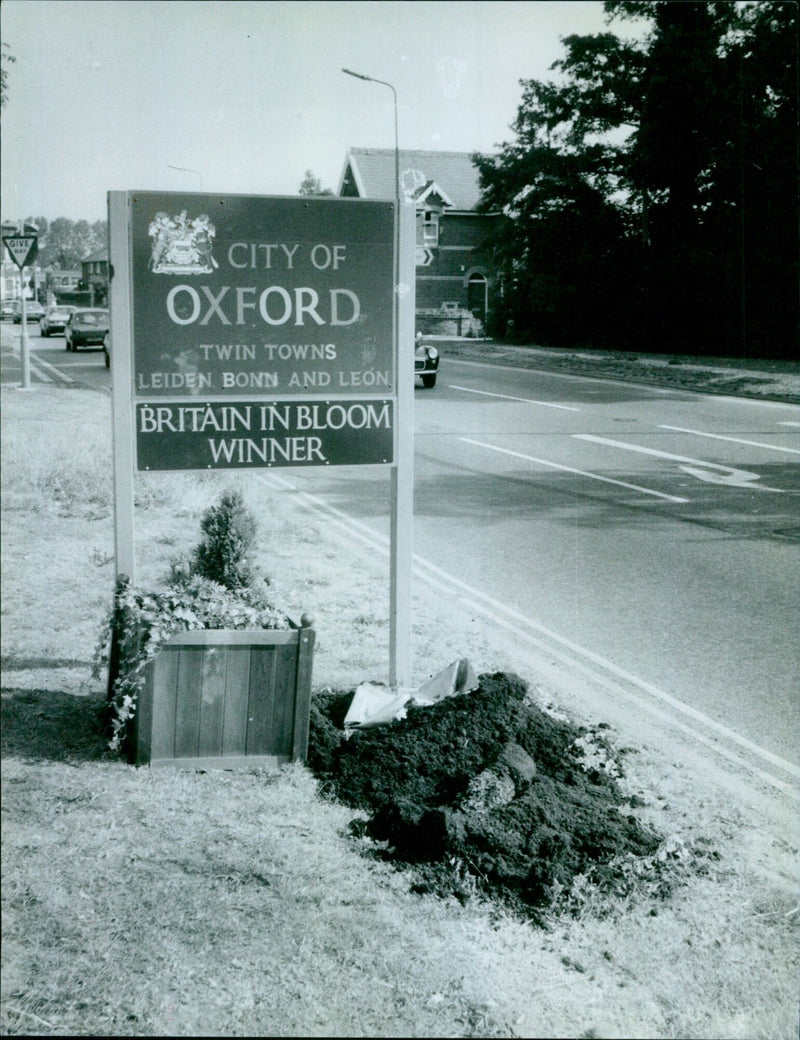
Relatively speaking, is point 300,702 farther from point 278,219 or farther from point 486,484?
point 486,484

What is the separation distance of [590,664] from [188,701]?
8.47 ft

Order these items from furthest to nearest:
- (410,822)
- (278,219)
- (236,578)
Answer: (236,578) → (278,219) → (410,822)

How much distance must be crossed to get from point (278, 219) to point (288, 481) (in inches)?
324

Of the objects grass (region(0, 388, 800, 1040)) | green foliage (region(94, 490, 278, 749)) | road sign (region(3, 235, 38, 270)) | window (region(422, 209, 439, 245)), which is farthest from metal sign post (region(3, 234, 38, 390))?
window (region(422, 209, 439, 245))

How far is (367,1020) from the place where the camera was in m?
3.06

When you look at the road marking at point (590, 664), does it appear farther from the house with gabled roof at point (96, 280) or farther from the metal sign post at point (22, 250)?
the house with gabled roof at point (96, 280)

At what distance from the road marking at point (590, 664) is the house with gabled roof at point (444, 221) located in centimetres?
4781

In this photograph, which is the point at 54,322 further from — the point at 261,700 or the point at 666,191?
the point at 261,700

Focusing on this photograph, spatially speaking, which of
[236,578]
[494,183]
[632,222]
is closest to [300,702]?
[236,578]

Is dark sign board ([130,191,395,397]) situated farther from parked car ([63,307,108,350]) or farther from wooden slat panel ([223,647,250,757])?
parked car ([63,307,108,350])

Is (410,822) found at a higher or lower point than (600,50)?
lower

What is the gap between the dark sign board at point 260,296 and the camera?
5098 millimetres

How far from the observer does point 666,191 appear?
34.5 m

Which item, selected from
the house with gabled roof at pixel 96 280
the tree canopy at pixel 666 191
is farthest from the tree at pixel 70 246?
the tree canopy at pixel 666 191
